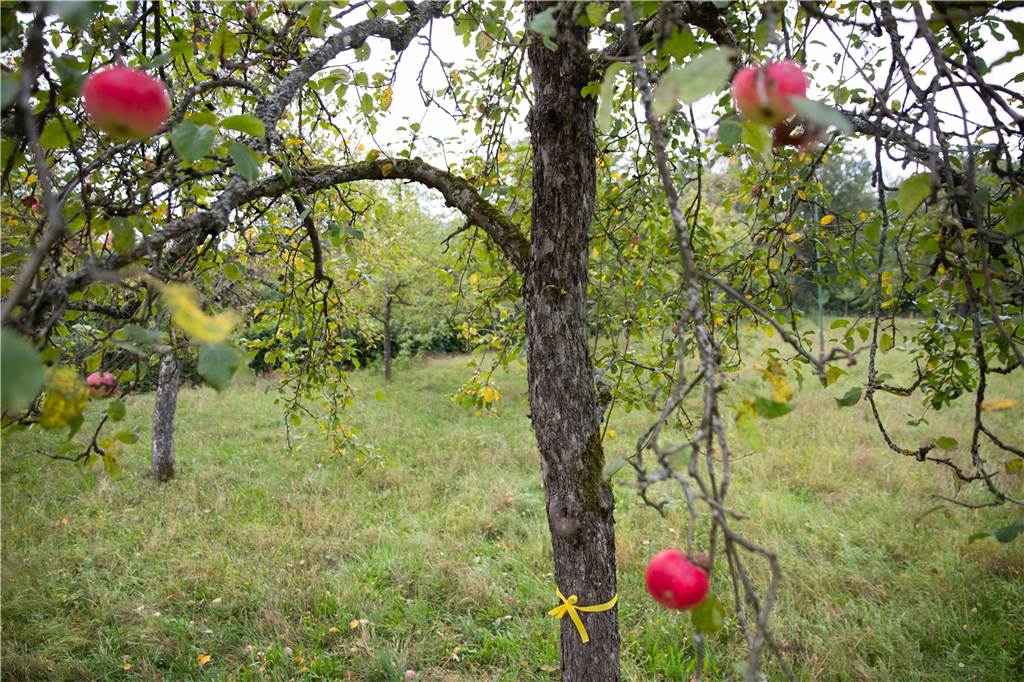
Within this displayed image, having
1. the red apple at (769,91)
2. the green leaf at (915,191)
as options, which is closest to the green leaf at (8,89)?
the red apple at (769,91)

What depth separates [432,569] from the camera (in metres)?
4.30

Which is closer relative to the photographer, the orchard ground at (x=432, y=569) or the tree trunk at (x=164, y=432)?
the orchard ground at (x=432, y=569)

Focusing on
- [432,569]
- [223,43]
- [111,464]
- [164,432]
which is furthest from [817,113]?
[164,432]

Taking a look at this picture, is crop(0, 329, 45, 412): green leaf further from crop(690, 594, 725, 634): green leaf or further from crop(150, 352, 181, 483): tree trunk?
crop(150, 352, 181, 483): tree trunk

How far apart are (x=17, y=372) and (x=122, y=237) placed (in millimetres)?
427

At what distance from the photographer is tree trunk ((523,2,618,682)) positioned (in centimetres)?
184

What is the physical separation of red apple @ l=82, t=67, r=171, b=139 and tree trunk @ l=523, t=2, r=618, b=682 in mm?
1254

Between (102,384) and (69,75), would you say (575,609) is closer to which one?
(102,384)

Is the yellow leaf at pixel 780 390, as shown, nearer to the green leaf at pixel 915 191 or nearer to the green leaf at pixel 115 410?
the green leaf at pixel 915 191

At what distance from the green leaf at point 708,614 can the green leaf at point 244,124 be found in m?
0.92

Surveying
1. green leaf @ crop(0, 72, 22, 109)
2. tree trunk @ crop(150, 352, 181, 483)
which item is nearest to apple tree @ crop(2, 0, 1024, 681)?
green leaf @ crop(0, 72, 22, 109)

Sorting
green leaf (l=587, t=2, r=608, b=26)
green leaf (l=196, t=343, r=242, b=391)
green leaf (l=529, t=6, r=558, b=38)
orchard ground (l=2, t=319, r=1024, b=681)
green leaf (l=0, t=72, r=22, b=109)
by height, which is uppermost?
green leaf (l=587, t=2, r=608, b=26)

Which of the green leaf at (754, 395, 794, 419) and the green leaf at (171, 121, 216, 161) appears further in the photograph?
the green leaf at (171, 121, 216, 161)

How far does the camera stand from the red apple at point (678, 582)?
26.8 inches
